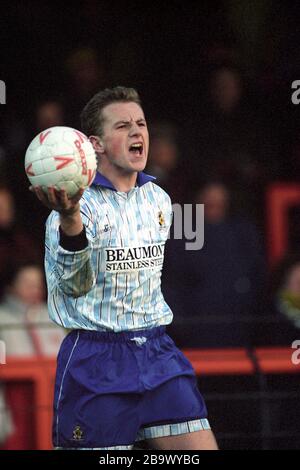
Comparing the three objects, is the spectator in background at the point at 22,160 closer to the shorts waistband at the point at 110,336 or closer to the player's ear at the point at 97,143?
the player's ear at the point at 97,143

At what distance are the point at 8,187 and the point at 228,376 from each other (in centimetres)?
181

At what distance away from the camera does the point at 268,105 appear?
25.4ft

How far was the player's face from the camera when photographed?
4832 millimetres

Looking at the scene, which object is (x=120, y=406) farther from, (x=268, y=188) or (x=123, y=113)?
(x=268, y=188)

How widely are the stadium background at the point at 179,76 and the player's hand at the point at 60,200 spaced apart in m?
2.89

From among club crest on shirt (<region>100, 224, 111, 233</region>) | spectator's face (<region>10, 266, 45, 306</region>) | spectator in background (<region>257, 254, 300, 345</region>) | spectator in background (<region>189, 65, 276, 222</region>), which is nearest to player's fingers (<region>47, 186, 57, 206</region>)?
club crest on shirt (<region>100, 224, 111, 233</region>)

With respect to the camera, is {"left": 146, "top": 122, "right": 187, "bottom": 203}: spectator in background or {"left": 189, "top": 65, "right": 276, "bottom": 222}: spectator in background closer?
{"left": 146, "top": 122, "right": 187, "bottom": 203}: spectator in background

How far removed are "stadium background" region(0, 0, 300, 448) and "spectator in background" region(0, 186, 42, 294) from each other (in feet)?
0.74

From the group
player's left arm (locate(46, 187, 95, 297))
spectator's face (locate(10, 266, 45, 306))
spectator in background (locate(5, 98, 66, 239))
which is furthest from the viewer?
spectator in background (locate(5, 98, 66, 239))

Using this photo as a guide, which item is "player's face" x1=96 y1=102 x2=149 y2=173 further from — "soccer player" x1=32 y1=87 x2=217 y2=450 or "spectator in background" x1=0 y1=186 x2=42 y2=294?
"spectator in background" x1=0 y1=186 x2=42 y2=294

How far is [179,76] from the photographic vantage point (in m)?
7.89

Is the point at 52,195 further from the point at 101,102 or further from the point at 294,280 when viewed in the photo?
the point at 294,280

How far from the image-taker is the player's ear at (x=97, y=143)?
489 centimetres
